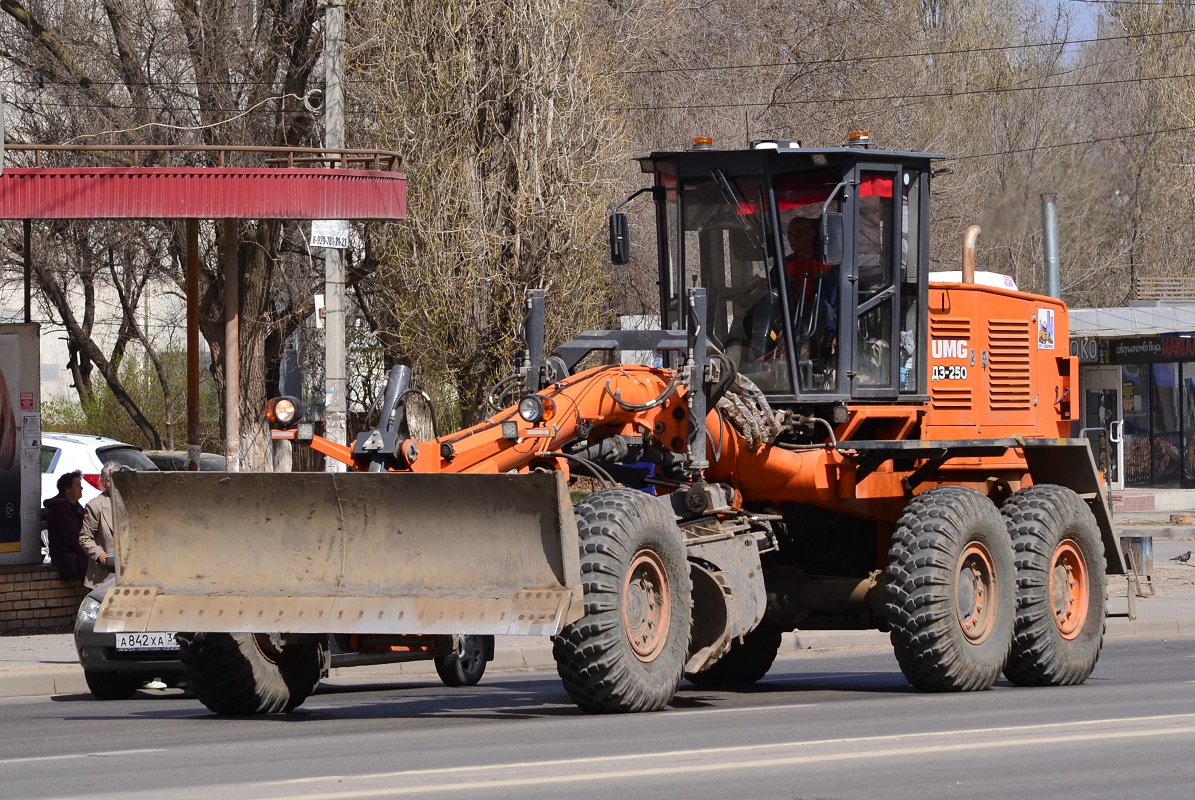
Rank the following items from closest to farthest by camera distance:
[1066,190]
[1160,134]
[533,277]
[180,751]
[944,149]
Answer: [180,751], [533,277], [1066,190], [944,149], [1160,134]

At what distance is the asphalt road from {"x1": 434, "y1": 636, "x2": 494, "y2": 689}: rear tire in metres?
0.45

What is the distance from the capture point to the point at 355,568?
391 inches

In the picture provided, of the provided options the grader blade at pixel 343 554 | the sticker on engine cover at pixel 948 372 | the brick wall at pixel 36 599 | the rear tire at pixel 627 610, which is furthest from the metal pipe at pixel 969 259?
the brick wall at pixel 36 599

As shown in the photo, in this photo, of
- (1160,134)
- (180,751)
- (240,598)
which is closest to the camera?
(180,751)

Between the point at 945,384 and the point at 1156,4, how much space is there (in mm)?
39580

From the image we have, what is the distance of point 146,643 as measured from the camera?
41.5 feet

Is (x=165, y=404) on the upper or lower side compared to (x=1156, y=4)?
lower

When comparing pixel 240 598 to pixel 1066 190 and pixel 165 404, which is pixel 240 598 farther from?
pixel 165 404

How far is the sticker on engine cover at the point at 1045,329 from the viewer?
1363 cm

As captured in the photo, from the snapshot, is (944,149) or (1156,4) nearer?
(944,149)

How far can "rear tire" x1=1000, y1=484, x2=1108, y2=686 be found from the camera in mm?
12250

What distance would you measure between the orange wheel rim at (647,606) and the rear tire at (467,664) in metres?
3.14

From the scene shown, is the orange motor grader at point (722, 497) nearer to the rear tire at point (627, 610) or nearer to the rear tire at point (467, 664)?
the rear tire at point (627, 610)

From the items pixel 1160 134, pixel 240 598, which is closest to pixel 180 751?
pixel 240 598
